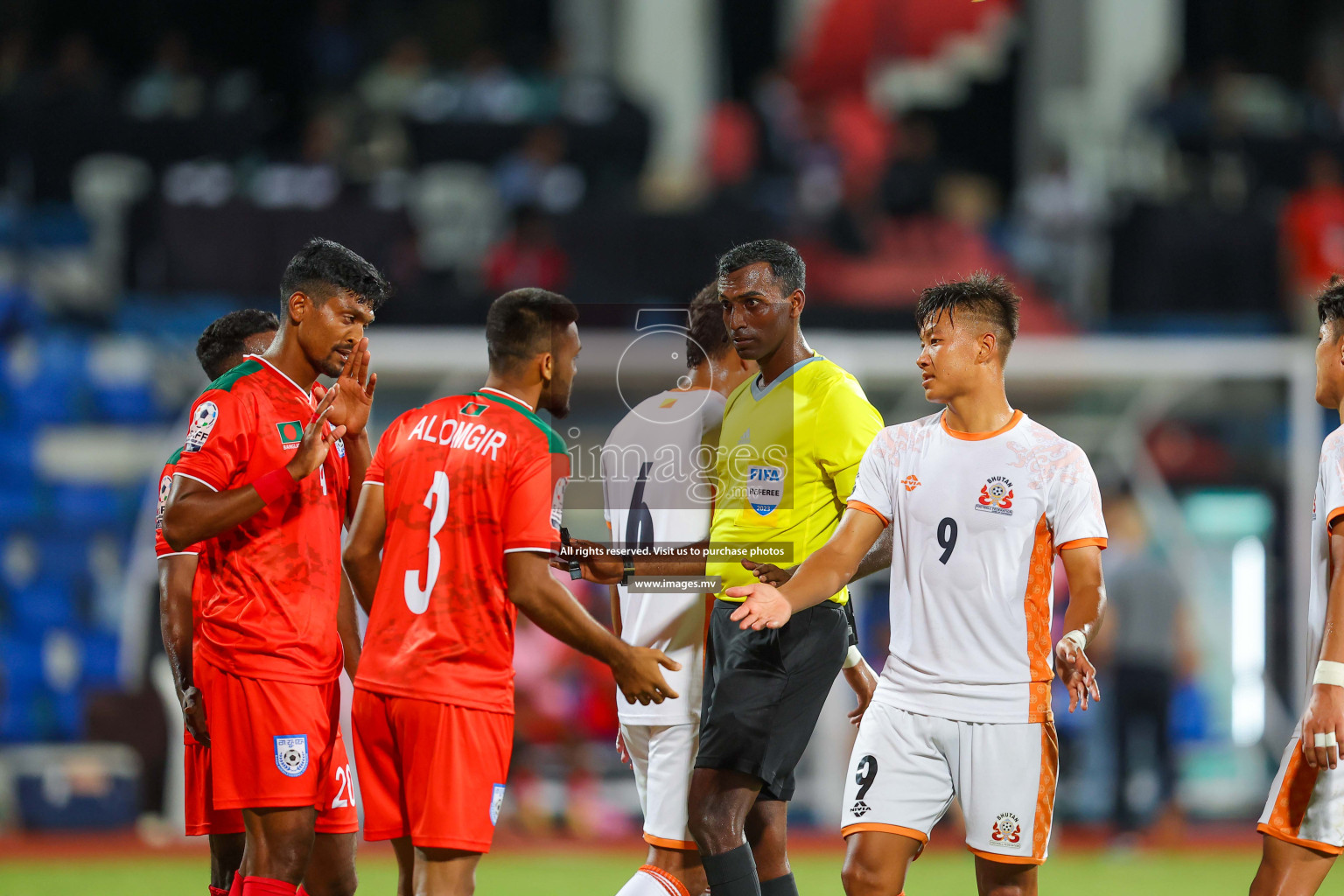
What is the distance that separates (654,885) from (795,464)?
1570 millimetres

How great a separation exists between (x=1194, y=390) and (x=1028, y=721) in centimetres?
907

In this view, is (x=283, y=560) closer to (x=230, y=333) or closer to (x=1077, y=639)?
(x=230, y=333)

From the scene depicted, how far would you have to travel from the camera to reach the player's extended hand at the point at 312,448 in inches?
177

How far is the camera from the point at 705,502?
5.28 meters

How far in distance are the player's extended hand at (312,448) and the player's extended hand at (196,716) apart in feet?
2.85

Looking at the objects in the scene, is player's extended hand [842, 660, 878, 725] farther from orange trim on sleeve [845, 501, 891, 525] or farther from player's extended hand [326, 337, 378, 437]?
player's extended hand [326, 337, 378, 437]

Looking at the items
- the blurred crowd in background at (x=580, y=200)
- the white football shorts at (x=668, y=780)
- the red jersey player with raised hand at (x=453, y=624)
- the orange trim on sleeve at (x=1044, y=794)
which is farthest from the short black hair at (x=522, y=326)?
the blurred crowd in background at (x=580, y=200)

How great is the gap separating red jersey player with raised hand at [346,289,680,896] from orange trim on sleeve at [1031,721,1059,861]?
1.25m

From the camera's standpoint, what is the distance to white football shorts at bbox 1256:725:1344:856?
177 inches

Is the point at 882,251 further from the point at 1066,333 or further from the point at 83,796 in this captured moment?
the point at 83,796

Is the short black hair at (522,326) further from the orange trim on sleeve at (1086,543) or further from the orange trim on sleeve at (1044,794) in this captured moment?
the orange trim on sleeve at (1044,794)

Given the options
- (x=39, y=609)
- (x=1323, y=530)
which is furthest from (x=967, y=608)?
(x=39, y=609)

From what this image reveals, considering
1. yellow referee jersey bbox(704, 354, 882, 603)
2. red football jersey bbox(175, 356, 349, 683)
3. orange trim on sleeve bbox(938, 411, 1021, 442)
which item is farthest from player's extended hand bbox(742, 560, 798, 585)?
red football jersey bbox(175, 356, 349, 683)

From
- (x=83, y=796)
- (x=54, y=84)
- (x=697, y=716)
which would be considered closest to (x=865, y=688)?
(x=697, y=716)
